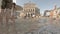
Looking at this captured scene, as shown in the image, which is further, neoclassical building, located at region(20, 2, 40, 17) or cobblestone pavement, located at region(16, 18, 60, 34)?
neoclassical building, located at region(20, 2, 40, 17)

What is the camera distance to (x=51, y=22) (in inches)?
72.7

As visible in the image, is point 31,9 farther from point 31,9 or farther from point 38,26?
point 38,26

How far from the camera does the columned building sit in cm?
188

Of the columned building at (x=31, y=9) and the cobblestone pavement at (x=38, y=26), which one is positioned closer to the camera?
the cobblestone pavement at (x=38, y=26)

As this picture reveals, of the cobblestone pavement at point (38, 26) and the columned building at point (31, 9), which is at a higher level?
the columned building at point (31, 9)

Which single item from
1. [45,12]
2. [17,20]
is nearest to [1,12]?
[17,20]

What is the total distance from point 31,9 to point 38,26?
0.93ft

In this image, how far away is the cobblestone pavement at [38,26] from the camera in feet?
5.82

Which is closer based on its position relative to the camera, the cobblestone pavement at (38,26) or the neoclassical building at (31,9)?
the cobblestone pavement at (38,26)

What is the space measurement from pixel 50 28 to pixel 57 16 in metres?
0.21

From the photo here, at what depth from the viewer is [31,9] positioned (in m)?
1.91

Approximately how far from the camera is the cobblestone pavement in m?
1.77

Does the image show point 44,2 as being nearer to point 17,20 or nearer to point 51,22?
point 51,22

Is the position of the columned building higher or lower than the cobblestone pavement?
higher
